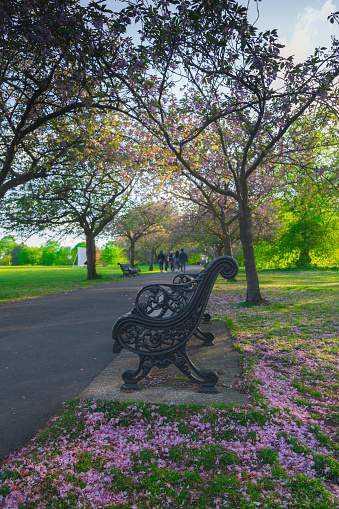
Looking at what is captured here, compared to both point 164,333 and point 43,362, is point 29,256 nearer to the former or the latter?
point 43,362

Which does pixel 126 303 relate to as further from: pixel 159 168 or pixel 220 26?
pixel 220 26

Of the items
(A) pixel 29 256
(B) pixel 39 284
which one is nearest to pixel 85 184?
(B) pixel 39 284

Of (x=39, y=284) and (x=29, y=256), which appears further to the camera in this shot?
(x=29, y=256)

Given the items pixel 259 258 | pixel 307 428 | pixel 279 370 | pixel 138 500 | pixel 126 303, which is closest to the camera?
pixel 138 500

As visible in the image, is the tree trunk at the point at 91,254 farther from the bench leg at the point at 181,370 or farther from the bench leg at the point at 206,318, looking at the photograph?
the bench leg at the point at 181,370

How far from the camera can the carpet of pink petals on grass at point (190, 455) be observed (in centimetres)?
164

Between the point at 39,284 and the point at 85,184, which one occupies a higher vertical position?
the point at 85,184

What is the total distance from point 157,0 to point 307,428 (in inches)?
279

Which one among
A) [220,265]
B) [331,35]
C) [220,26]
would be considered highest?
[331,35]

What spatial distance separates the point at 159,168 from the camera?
35.4 feet

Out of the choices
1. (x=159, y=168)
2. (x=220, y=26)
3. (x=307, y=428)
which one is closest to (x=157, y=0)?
(x=220, y=26)

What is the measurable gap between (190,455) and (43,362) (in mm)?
2749

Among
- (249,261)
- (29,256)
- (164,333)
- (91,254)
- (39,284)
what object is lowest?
(39,284)

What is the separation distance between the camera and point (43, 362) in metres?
4.02
